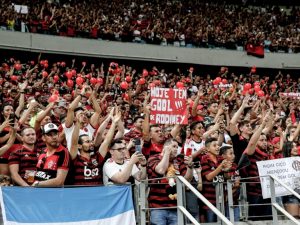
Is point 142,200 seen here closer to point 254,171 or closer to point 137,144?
point 137,144

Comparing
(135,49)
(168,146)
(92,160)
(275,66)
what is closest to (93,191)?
(92,160)

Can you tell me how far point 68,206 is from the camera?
250 inches

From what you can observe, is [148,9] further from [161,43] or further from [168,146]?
[168,146]

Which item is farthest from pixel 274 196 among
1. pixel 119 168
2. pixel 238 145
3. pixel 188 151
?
pixel 119 168

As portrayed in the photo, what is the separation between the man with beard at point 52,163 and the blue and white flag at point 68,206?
30 centimetres

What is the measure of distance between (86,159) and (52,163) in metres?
0.54

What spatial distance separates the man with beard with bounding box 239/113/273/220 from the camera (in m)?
8.19

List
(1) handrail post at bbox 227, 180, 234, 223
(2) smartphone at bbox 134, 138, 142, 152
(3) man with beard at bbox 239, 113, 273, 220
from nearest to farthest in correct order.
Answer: (1) handrail post at bbox 227, 180, 234, 223 < (2) smartphone at bbox 134, 138, 142, 152 < (3) man with beard at bbox 239, 113, 273, 220

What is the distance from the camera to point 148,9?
29.3 m

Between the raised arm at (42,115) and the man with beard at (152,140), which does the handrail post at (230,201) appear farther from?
the raised arm at (42,115)

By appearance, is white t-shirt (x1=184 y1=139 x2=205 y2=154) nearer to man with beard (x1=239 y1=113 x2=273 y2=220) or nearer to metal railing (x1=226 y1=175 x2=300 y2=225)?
man with beard (x1=239 y1=113 x2=273 y2=220)

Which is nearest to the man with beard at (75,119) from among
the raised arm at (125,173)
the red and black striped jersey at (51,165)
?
the red and black striped jersey at (51,165)

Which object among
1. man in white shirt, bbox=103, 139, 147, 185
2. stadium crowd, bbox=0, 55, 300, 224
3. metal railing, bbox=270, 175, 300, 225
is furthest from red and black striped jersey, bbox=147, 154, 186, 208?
metal railing, bbox=270, 175, 300, 225

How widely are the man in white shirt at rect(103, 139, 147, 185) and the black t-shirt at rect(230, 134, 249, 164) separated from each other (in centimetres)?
230
